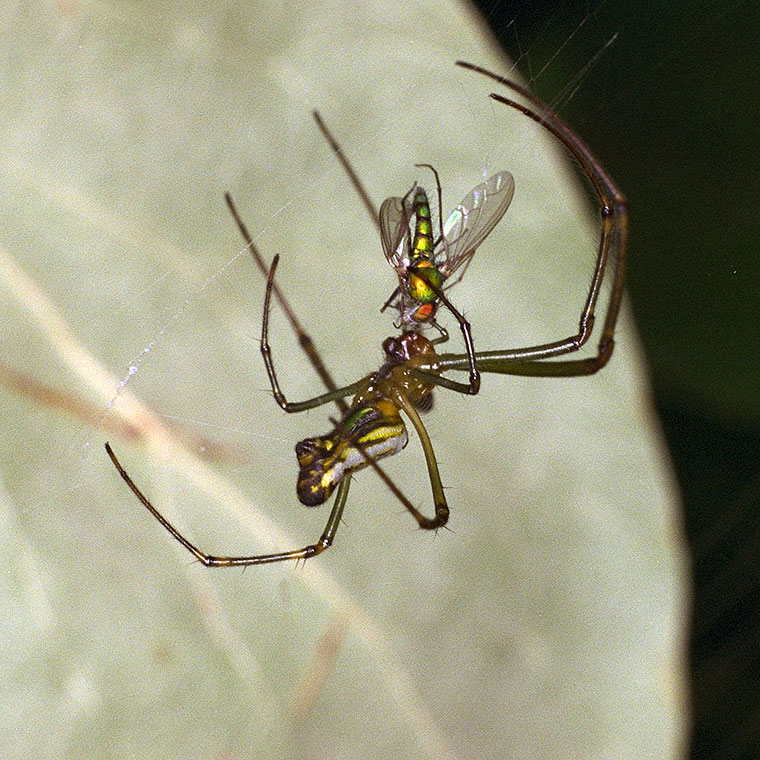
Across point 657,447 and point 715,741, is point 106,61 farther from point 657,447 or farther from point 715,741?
point 715,741

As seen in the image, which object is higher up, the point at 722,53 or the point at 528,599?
the point at 722,53

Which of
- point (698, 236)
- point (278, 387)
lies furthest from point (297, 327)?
point (698, 236)

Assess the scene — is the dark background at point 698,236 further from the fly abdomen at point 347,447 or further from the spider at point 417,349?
the fly abdomen at point 347,447

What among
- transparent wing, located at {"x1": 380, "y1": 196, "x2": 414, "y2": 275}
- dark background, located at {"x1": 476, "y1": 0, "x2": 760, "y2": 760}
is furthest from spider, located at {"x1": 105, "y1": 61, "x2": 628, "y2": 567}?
dark background, located at {"x1": 476, "y1": 0, "x2": 760, "y2": 760}

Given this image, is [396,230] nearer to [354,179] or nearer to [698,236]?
[354,179]

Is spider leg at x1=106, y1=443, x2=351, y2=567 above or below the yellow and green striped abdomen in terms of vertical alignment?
below

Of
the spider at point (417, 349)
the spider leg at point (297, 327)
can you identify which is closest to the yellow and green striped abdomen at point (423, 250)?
the spider at point (417, 349)

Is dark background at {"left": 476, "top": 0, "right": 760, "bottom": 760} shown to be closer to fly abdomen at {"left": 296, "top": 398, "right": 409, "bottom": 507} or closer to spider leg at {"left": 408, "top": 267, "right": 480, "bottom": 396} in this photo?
spider leg at {"left": 408, "top": 267, "right": 480, "bottom": 396}

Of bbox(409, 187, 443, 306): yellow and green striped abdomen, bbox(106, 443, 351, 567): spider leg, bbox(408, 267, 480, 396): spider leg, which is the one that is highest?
bbox(409, 187, 443, 306): yellow and green striped abdomen

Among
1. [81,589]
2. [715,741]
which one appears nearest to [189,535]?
[81,589]
